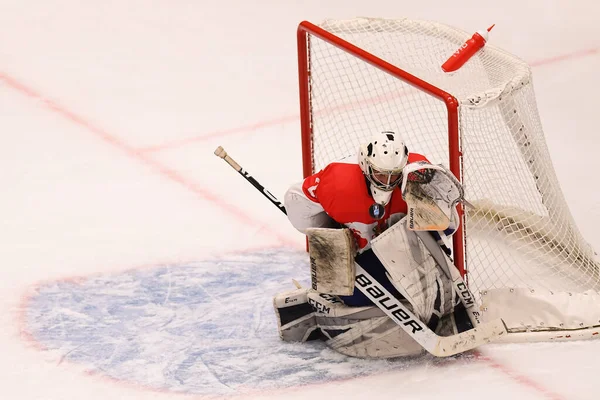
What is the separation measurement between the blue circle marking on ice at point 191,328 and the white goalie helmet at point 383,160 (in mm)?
643

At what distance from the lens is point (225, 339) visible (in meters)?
4.19

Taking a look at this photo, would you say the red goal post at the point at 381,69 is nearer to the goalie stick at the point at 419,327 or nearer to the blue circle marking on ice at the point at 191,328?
the goalie stick at the point at 419,327

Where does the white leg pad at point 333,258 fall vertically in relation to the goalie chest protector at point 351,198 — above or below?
below

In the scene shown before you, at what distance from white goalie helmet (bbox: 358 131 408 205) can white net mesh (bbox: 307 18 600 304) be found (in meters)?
0.35

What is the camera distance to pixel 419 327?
3.81 metres

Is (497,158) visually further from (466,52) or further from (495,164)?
(466,52)

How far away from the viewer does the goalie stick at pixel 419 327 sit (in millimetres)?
3814

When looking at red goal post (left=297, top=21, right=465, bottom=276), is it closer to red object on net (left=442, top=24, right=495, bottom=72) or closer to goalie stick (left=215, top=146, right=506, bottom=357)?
red object on net (left=442, top=24, right=495, bottom=72)

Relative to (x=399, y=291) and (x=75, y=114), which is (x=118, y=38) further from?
(x=399, y=291)

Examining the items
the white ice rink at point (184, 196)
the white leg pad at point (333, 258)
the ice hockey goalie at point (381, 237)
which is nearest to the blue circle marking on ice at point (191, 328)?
the white ice rink at point (184, 196)

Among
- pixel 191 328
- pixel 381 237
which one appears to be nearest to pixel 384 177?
pixel 381 237

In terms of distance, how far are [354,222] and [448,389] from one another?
1.96 feet

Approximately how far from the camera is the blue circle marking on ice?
3920mm

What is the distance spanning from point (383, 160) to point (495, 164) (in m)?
0.81
